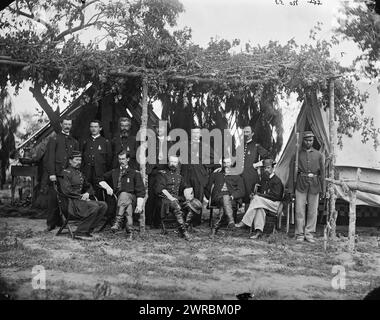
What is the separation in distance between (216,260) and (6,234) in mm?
2780

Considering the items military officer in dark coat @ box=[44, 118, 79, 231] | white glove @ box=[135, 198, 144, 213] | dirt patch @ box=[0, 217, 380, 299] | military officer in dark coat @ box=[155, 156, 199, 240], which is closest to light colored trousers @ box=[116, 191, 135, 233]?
white glove @ box=[135, 198, 144, 213]

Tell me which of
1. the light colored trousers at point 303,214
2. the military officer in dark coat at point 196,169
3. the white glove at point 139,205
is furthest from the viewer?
the military officer in dark coat at point 196,169

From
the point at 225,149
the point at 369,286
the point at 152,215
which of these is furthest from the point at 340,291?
the point at 225,149

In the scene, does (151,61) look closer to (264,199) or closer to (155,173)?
(155,173)

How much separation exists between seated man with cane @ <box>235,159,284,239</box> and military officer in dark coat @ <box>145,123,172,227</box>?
127 cm

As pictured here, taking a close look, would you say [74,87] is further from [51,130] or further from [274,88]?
[274,88]

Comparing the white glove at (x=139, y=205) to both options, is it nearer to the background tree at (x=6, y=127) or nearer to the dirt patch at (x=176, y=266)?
the dirt patch at (x=176, y=266)

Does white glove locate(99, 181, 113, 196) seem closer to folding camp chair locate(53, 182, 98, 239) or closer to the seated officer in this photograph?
the seated officer

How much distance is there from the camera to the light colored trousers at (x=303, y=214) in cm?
729

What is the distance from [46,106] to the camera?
8312 millimetres

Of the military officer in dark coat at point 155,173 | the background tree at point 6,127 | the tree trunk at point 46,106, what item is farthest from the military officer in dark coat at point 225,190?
the background tree at point 6,127

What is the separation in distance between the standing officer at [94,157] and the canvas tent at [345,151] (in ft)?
9.55

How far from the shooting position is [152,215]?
25.5 ft

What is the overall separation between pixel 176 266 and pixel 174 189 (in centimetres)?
182
